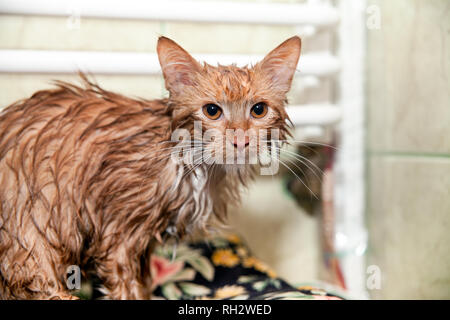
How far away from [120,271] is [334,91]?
0.50 metres

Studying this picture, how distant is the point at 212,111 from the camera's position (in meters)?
0.46

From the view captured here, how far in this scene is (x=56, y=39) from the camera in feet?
1.86

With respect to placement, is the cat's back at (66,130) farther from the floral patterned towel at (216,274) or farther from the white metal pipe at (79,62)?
the floral patterned towel at (216,274)

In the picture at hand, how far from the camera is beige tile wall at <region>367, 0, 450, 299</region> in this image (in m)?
0.58

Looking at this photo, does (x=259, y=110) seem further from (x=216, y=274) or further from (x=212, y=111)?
(x=216, y=274)

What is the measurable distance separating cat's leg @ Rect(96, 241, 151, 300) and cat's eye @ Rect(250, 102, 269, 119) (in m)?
0.26

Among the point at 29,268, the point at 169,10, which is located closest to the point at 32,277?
the point at 29,268

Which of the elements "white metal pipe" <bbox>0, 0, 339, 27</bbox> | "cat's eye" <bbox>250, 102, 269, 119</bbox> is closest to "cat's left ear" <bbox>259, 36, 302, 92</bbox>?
"cat's eye" <bbox>250, 102, 269, 119</bbox>

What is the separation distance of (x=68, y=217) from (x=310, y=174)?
0.37 metres

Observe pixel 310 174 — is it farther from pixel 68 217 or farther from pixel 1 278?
pixel 1 278

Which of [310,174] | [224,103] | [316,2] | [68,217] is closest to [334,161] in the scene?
[310,174]

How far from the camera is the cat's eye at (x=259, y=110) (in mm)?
459

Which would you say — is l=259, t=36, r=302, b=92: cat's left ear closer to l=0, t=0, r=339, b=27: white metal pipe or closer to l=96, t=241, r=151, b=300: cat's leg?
l=0, t=0, r=339, b=27: white metal pipe

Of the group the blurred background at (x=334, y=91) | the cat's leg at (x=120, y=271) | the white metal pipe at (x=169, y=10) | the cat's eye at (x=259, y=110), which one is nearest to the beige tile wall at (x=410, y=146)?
the blurred background at (x=334, y=91)
